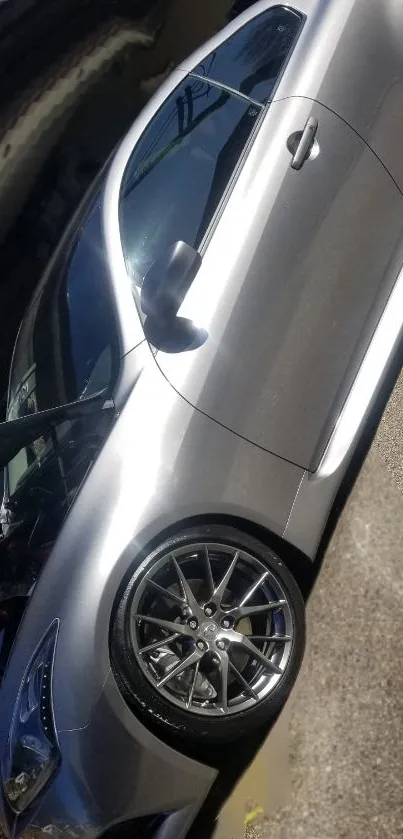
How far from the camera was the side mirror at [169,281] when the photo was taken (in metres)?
2.60

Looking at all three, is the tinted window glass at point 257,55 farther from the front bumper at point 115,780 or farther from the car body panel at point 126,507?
the front bumper at point 115,780

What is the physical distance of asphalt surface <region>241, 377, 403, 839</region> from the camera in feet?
10.1

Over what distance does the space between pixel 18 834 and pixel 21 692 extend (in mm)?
507

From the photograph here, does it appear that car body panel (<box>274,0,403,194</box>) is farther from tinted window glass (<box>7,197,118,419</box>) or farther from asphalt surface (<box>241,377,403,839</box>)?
asphalt surface (<box>241,377,403,839</box>)

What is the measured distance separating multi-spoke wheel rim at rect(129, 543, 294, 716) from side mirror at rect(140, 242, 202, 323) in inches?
33.6

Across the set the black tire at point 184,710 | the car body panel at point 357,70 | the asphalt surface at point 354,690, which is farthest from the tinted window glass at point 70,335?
the asphalt surface at point 354,690

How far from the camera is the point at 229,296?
2.80 meters

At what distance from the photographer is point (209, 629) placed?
2695 millimetres

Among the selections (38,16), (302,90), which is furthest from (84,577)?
(38,16)

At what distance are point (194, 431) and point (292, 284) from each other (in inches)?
27.4

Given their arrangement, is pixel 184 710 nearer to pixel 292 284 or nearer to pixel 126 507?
pixel 126 507

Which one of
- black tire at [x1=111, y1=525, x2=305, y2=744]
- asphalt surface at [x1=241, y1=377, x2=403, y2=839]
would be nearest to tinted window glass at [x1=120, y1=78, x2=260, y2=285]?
black tire at [x1=111, y1=525, x2=305, y2=744]

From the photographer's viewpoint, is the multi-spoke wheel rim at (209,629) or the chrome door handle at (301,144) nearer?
the multi-spoke wheel rim at (209,629)

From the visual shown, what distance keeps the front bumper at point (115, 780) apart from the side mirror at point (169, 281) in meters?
1.28
